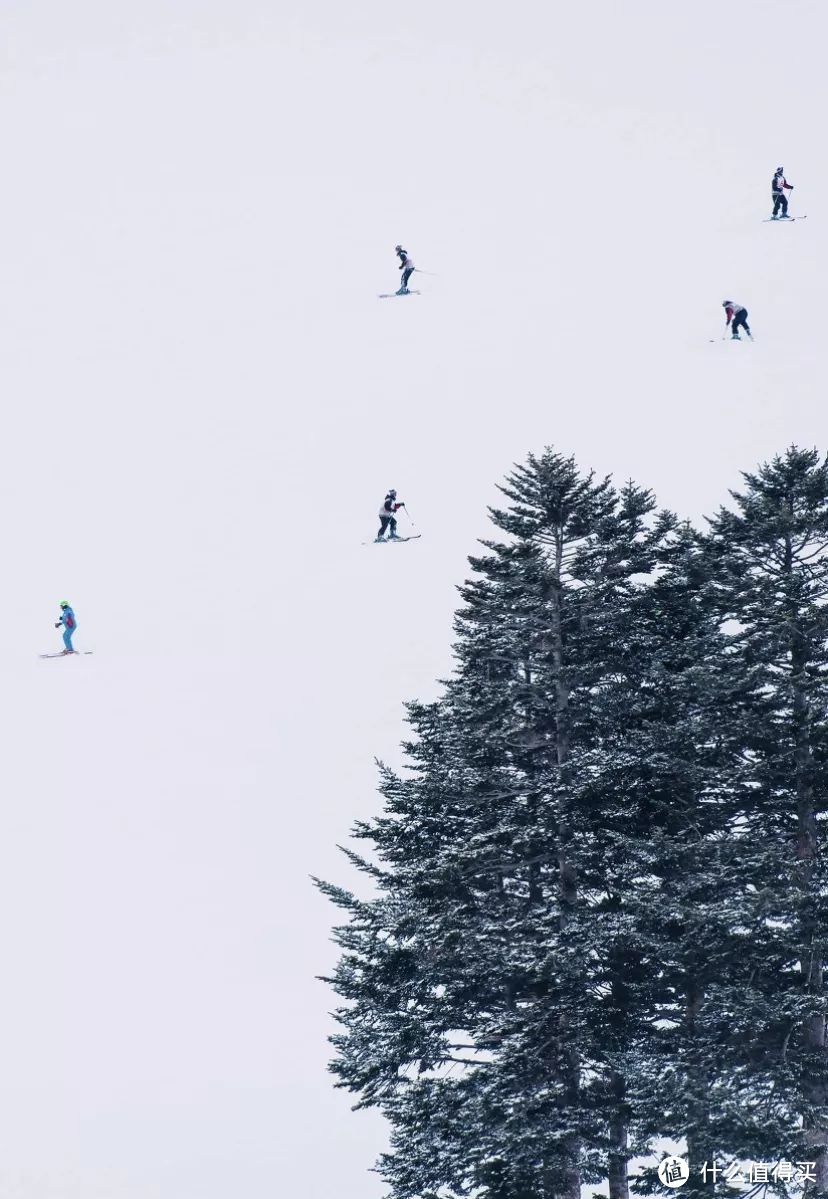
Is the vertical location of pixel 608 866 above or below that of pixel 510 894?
above

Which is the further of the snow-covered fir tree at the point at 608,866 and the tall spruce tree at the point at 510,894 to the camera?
the tall spruce tree at the point at 510,894

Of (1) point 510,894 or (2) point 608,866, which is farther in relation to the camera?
(1) point 510,894

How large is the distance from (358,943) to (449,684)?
5669mm

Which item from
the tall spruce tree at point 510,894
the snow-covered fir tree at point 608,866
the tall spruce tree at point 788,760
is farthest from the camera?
the tall spruce tree at point 510,894

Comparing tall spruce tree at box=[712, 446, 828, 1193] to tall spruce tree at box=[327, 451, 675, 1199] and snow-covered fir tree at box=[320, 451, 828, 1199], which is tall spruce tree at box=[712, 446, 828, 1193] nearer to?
snow-covered fir tree at box=[320, 451, 828, 1199]

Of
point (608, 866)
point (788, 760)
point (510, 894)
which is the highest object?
point (788, 760)

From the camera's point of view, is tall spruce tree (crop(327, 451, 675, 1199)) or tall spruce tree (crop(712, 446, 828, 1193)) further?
tall spruce tree (crop(327, 451, 675, 1199))

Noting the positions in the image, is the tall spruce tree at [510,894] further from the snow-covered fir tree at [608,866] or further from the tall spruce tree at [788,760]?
the tall spruce tree at [788,760]

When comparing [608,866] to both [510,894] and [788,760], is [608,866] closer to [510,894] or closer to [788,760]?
[510,894]

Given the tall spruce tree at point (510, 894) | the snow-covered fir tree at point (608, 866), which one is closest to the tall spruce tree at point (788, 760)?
the snow-covered fir tree at point (608, 866)

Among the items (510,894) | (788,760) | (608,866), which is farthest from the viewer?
(510,894)

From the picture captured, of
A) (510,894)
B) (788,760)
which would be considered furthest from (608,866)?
(788,760)

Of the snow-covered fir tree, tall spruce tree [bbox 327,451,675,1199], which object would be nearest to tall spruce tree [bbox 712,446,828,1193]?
the snow-covered fir tree

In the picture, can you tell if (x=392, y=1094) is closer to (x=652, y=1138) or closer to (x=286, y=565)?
(x=652, y=1138)
